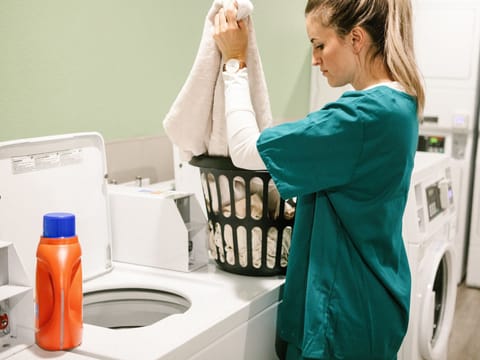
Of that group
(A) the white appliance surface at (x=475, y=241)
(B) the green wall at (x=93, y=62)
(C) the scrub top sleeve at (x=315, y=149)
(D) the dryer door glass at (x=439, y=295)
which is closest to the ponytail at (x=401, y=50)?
(C) the scrub top sleeve at (x=315, y=149)

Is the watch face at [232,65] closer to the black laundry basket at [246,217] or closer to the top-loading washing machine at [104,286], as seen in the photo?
the black laundry basket at [246,217]

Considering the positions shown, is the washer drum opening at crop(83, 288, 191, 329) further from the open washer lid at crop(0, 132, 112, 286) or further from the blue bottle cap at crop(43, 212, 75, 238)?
the blue bottle cap at crop(43, 212, 75, 238)

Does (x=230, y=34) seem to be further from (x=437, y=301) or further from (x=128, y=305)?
(x=437, y=301)

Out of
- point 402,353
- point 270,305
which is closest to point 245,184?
point 270,305

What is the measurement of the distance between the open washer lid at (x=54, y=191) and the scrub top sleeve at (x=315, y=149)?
1.77 ft

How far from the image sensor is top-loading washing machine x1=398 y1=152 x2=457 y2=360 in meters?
2.17

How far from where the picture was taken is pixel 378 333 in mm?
1463

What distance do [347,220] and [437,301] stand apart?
148 centimetres

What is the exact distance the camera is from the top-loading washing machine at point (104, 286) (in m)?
1.24

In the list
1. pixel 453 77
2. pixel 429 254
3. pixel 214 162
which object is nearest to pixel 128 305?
pixel 214 162

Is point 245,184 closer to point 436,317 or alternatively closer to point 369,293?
point 369,293

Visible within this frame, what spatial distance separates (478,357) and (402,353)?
1.09 m

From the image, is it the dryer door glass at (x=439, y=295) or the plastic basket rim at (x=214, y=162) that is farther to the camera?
the dryer door glass at (x=439, y=295)

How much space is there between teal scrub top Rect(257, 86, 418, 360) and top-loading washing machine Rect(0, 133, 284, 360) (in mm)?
140
